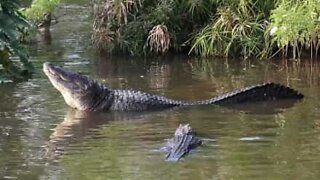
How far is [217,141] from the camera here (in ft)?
32.6

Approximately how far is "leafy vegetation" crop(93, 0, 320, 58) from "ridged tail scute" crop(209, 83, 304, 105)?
3430 millimetres

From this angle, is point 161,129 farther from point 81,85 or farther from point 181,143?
point 81,85

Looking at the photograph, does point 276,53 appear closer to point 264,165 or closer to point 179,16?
point 179,16

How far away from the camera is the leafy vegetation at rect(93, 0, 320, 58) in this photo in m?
16.9

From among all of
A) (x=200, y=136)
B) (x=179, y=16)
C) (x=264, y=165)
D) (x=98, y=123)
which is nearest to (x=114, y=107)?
(x=98, y=123)

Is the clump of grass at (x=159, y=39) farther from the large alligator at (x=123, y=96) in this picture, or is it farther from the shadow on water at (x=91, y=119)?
the shadow on water at (x=91, y=119)

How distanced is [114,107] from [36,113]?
1.22m

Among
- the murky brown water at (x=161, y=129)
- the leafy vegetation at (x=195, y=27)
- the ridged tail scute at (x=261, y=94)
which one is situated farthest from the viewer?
the leafy vegetation at (x=195, y=27)

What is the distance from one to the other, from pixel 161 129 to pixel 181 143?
1.52 m

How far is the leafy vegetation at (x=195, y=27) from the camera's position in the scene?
16.9 meters

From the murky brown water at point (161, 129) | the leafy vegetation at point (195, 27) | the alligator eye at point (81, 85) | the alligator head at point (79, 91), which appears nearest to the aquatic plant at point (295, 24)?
the leafy vegetation at point (195, 27)

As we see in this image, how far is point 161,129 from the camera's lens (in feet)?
35.4

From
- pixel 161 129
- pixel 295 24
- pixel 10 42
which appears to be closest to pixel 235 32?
pixel 295 24

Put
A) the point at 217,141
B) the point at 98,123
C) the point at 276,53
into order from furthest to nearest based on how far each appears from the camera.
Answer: the point at 276,53, the point at 98,123, the point at 217,141
